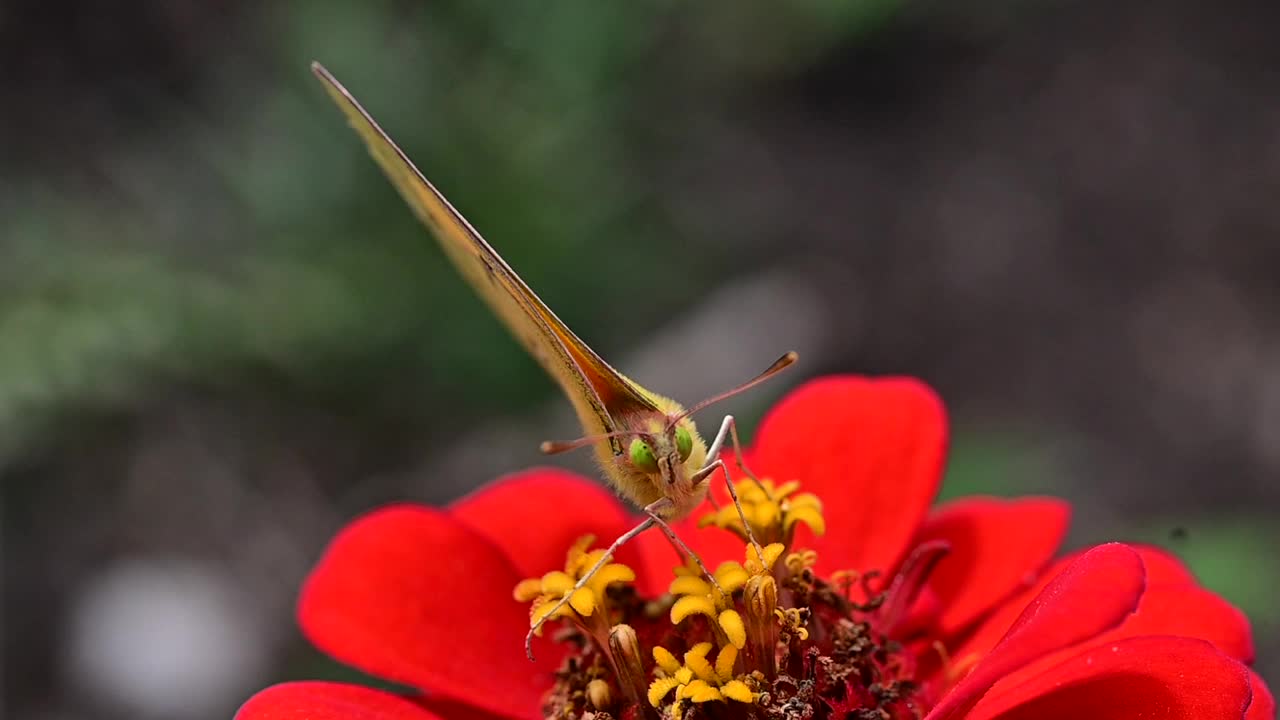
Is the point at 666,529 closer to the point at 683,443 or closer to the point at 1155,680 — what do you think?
the point at 683,443

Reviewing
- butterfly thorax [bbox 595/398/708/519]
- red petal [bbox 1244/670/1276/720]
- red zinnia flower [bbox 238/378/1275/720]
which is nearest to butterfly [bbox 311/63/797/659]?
butterfly thorax [bbox 595/398/708/519]

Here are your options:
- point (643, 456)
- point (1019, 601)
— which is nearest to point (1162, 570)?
point (1019, 601)

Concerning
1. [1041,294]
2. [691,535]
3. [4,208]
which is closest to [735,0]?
[1041,294]

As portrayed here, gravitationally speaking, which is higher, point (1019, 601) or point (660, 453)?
point (660, 453)

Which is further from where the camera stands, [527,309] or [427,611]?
[427,611]

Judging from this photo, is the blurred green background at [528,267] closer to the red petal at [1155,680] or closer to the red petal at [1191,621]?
the red petal at [1191,621]

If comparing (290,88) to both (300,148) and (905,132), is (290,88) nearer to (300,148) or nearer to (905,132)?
(300,148)

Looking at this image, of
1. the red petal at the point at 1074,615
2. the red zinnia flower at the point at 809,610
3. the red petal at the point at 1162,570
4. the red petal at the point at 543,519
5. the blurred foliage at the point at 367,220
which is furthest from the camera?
the blurred foliage at the point at 367,220

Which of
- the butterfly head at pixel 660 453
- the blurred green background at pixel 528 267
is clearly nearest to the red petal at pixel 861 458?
the butterfly head at pixel 660 453
